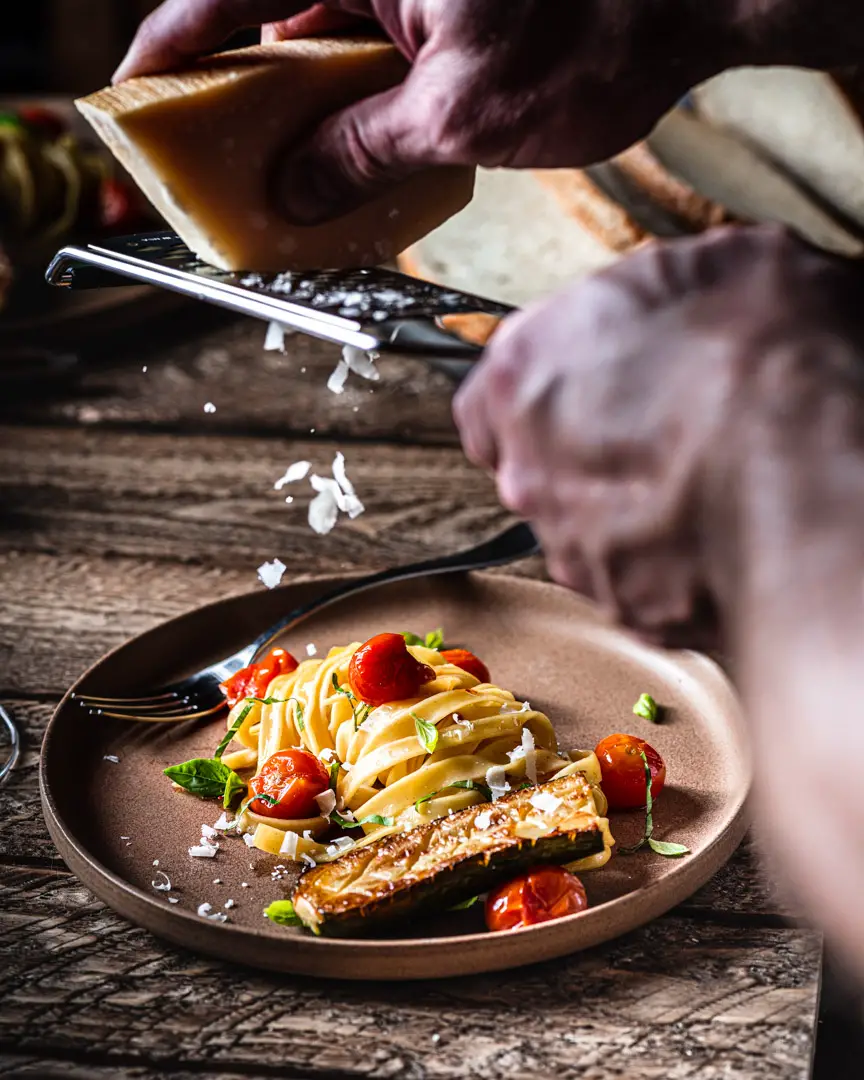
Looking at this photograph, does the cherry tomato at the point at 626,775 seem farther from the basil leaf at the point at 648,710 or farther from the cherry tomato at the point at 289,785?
the cherry tomato at the point at 289,785

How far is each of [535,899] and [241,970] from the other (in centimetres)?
40

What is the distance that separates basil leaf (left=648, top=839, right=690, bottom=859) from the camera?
1852mm

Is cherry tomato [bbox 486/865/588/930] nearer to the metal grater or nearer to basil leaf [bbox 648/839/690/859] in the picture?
basil leaf [bbox 648/839/690/859]

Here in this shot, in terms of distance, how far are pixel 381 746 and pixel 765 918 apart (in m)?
0.62

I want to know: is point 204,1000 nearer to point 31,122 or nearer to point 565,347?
point 565,347

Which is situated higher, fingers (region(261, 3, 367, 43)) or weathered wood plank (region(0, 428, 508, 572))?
fingers (region(261, 3, 367, 43))

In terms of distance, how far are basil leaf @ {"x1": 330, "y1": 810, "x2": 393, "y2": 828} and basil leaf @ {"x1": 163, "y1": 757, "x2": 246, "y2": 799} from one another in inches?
6.7

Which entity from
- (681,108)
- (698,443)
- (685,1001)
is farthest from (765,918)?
(681,108)

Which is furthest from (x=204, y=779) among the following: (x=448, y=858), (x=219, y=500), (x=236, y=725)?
(x=219, y=500)

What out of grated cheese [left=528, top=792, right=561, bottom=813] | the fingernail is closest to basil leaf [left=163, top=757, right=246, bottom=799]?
grated cheese [left=528, top=792, right=561, bottom=813]

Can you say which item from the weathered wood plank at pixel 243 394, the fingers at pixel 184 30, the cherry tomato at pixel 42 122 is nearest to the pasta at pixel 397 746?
the fingers at pixel 184 30

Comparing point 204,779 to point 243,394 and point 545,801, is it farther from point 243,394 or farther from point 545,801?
point 243,394

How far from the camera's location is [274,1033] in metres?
1.60

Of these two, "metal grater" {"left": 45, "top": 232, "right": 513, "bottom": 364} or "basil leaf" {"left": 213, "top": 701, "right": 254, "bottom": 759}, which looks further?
"basil leaf" {"left": 213, "top": 701, "right": 254, "bottom": 759}
